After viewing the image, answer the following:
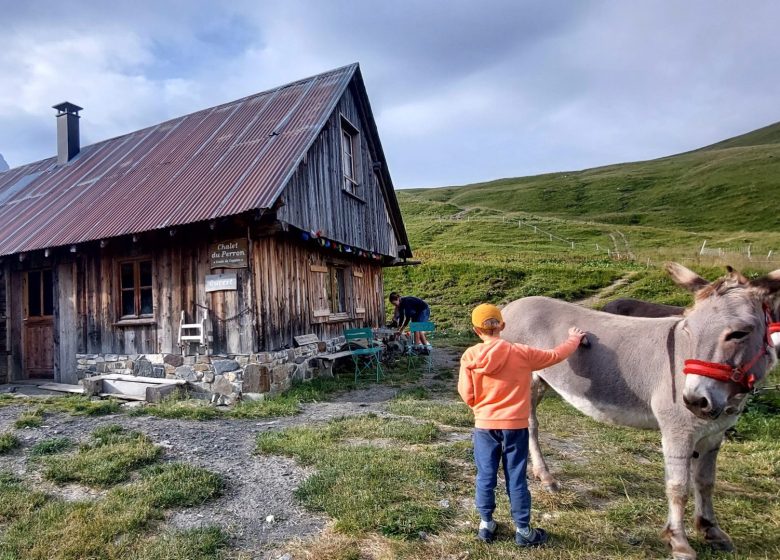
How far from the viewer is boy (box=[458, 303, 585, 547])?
3.27 meters

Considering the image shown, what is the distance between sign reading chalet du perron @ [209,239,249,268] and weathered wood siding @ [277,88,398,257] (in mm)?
978

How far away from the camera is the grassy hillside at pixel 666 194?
59.2 metres

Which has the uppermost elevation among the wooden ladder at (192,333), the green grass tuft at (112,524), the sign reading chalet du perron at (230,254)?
the sign reading chalet du perron at (230,254)

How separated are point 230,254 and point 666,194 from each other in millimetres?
78764

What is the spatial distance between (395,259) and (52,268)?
9455mm

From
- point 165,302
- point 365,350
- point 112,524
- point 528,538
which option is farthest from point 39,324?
point 528,538

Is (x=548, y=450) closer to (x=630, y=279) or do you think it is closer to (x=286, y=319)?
(x=286, y=319)

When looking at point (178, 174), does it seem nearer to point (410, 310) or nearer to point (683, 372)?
point (410, 310)

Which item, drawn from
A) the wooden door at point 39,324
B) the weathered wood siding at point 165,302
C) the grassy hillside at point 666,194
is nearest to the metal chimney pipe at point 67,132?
the wooden door at point 39,324

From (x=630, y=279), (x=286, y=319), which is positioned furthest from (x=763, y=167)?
(x=286, y=319)

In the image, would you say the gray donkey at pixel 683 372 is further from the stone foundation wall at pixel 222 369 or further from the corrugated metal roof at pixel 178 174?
the stone foundation wall at pixel 222 369

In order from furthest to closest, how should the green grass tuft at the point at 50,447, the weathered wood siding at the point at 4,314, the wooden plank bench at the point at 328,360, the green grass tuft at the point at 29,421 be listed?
the weathered wood siding at the point at 4,314
the wooden plank bench at the point at 328,360
the green grass tuft at the point at 29,421
the green grass tuft at the point at 50,447

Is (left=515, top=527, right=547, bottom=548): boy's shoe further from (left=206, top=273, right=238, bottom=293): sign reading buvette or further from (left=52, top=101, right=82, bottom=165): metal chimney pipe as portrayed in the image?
(left=52, top=101, right=82, bottom=165): metal chimney pipe

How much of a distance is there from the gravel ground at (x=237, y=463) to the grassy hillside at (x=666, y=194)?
61121mm
